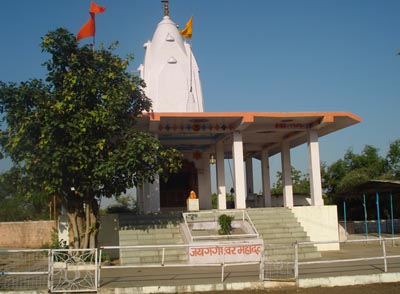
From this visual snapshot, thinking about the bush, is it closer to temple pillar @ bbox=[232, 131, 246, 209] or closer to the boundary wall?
temple pillar @ bbox=[232, 131, 246, 209]

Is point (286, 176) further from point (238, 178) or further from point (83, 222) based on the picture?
point (83, 222)

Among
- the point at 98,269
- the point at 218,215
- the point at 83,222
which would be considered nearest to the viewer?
the point at 98,269

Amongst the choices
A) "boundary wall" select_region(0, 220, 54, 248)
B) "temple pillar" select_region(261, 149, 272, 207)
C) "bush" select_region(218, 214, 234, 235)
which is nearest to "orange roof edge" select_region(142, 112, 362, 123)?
"bush" select_region(218, 214, 234, 235)

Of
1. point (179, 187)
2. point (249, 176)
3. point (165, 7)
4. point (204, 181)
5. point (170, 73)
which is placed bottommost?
point (179, 187)

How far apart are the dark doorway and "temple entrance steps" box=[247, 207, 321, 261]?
636 cm

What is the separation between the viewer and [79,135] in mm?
12336

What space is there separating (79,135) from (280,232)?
7.07m

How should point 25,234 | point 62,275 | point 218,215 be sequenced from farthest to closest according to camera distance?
point 25,234, point 218,215, point 62,275

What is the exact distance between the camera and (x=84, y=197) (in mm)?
13438

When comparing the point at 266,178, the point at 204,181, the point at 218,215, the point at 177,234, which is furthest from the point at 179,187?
the point at 177,234

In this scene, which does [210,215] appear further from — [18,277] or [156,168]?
[18,277]

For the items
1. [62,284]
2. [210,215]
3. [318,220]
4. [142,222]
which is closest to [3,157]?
[142,222]

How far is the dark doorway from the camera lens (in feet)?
72.3

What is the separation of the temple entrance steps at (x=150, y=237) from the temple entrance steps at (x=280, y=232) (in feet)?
8.42
